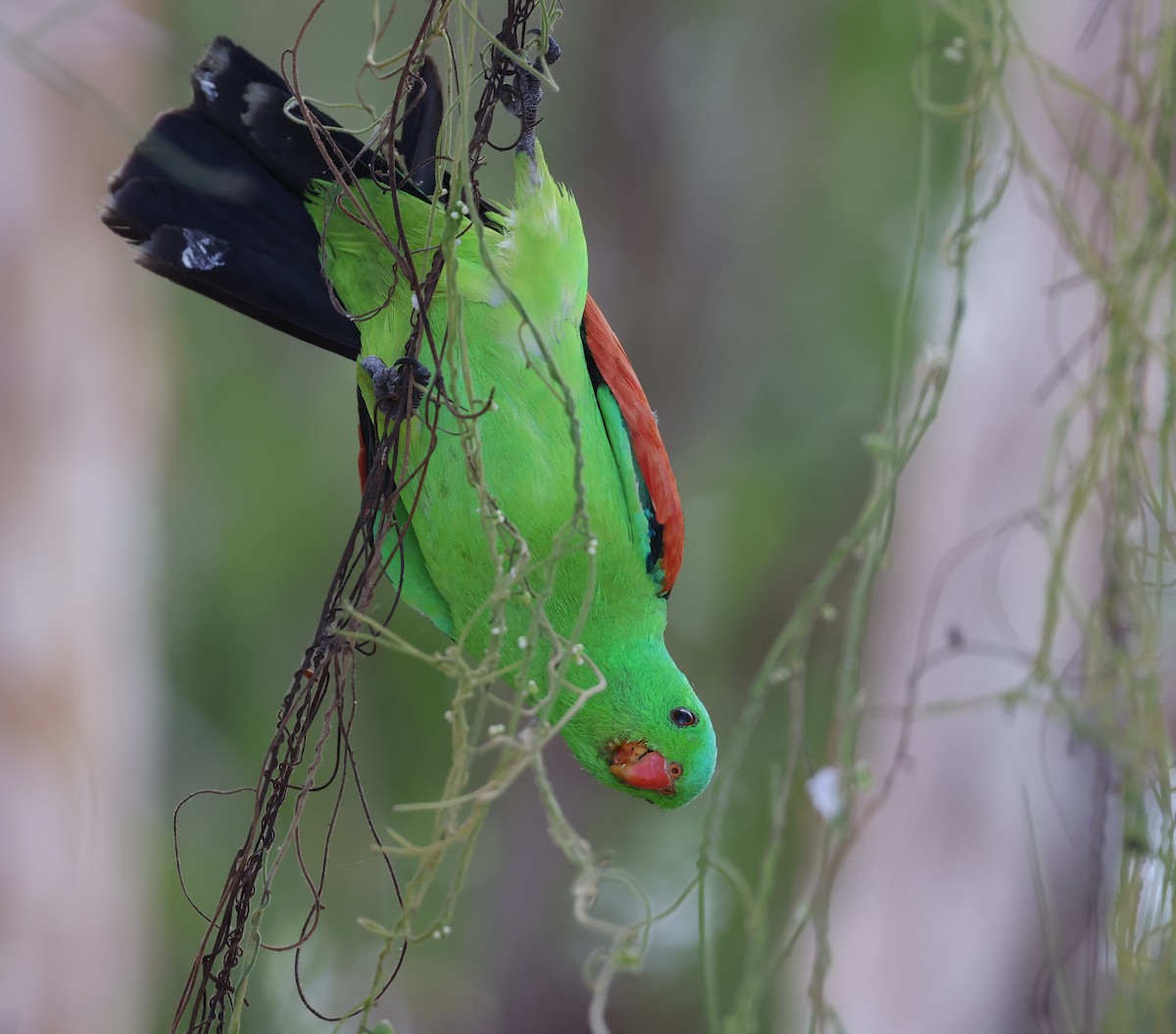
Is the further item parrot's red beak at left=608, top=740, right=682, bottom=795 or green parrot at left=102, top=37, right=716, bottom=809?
parrot's red beak at left=608, top=740, right=682, bottom=795

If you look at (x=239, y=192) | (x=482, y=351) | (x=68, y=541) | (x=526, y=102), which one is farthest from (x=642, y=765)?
(x=68, y=541)

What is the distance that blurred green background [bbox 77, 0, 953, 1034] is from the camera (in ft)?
21.2

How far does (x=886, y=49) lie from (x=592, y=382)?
4.51 metres

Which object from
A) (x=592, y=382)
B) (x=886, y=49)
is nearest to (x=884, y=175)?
(x=886, y=49)

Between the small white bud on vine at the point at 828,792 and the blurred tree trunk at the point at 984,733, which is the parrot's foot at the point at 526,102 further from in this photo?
the blurred tree trunk at the point at 984,733

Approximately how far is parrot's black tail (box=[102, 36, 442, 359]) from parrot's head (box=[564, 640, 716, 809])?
1.29 meters

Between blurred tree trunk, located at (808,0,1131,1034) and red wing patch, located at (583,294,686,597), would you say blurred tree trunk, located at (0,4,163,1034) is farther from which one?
blurred tree trunk, located at (808,0,1131,1034)

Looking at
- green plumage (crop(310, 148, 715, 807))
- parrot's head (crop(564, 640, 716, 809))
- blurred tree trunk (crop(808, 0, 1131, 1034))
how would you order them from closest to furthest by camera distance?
green plumage (crop(310, 148, 715, 807)), parrot's head (crop(564, 640, 716, 809)), blurred tree trunk (crop(808, 0, 1131, 1034))

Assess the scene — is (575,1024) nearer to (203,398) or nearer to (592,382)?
(203,398)

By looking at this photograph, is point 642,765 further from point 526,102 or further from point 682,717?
point 526,102

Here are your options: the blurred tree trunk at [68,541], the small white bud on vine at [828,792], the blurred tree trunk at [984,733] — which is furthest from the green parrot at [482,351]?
the blurred tree trunk at [984,733]

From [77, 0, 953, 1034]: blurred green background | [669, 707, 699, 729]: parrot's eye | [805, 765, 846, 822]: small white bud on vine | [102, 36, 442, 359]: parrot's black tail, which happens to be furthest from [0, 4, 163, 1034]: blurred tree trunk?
[805, 765, 846, 822]: small white bud on vine

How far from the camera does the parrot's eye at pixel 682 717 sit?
3100 millimetres

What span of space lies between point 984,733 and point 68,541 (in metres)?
4.45
